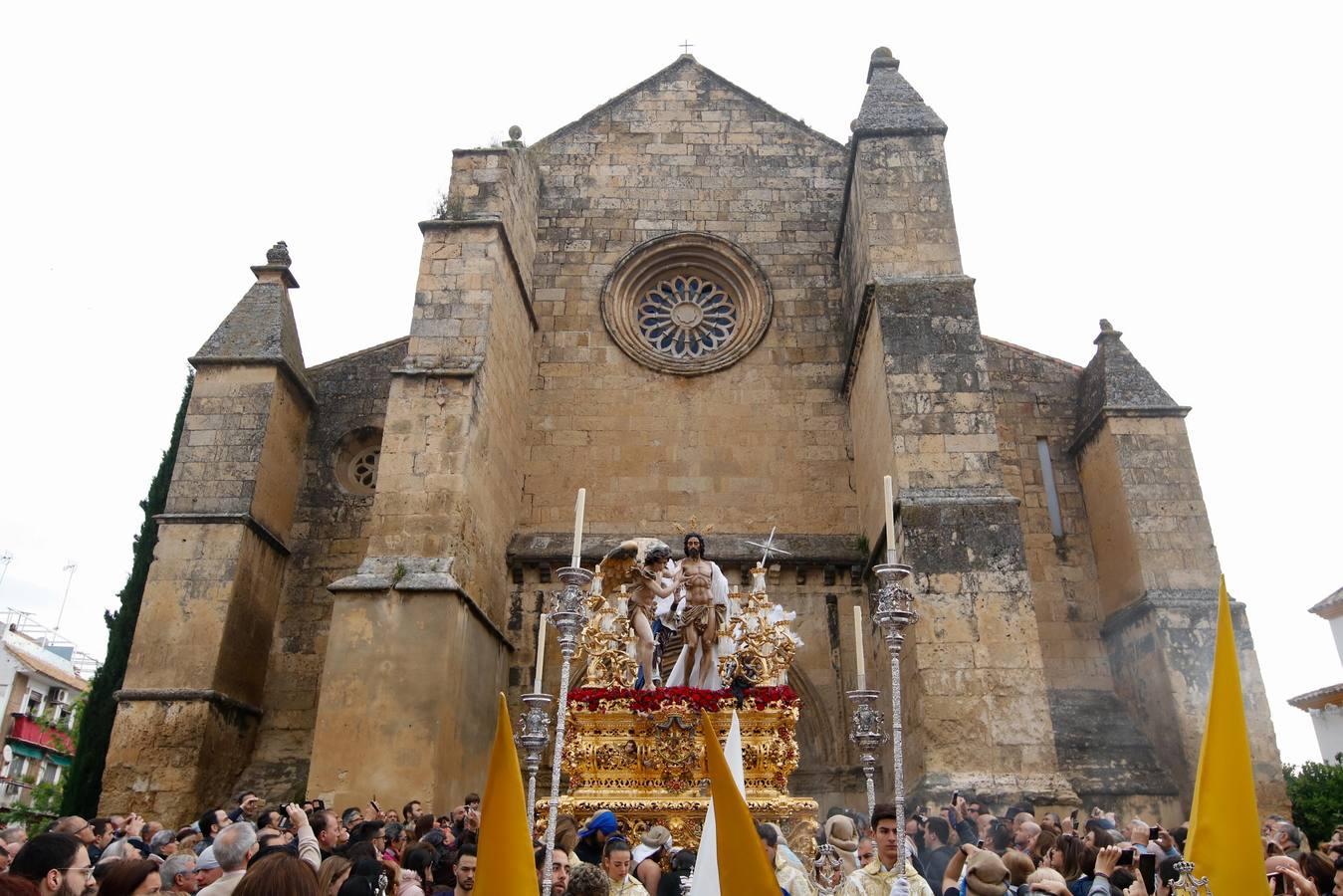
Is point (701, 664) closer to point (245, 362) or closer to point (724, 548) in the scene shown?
point (724, 548)

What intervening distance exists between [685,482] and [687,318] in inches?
104

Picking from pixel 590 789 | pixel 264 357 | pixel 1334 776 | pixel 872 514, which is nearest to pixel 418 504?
pixel 264 357

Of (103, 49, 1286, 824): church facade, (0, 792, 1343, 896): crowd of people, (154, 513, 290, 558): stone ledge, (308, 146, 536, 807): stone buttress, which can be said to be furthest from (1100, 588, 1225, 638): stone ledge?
(154, 513, 290, 558): stone ledge

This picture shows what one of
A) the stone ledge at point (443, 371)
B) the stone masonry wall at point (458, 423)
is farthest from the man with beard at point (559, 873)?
the stone ledge at point (443, 371)

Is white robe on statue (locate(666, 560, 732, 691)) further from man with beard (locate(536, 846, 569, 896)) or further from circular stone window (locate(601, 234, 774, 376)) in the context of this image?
circular stone window (locate(601, 234, 774, 376))

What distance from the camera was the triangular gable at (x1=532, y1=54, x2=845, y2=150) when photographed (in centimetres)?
1462

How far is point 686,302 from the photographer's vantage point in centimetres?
1398

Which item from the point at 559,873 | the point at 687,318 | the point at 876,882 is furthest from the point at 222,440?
the point at 876,882

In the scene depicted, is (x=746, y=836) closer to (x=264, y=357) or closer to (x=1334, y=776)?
(x=264, y=357)

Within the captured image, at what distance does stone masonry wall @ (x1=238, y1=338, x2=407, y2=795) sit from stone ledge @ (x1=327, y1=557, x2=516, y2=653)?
271cm

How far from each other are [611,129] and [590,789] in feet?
35.8

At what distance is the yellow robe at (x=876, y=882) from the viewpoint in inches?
160

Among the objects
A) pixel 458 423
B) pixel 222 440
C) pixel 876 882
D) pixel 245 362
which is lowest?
pixel 876 882

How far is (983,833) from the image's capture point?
643cm
